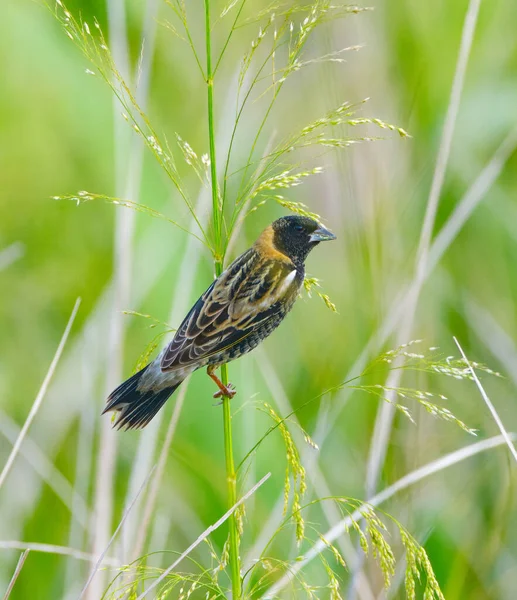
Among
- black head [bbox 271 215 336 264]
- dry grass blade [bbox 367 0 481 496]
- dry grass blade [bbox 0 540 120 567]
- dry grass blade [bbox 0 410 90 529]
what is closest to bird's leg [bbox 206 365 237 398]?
black head [bbox 271 215 336 264]

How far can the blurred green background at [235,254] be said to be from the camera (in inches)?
88.7

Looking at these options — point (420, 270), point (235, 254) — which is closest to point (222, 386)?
point (420, 270)

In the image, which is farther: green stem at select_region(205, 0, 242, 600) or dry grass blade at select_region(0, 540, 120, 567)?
dry grass blade at select_region(0, 540, 120, 567)

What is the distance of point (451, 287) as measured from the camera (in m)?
2.71

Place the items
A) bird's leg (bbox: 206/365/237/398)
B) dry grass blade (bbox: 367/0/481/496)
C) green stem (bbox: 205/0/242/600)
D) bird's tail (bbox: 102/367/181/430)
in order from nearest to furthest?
green stem (bbox: 205/0/242/600) → bird's leg (bbox: 206/365/237/398) → bird's tail (bbox: 102/367/181/430) → dry grass blade (bbox: 367/0/481/496)

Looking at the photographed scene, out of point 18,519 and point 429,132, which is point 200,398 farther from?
point 429,132

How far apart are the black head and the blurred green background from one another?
0.48 metres

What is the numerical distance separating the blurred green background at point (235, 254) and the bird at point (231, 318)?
482 mm

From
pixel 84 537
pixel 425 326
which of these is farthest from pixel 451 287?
pixel 84 537

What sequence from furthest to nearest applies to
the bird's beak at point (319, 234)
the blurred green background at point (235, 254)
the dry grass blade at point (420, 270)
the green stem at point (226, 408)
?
1. the blurred green background at point (235, 254)
2. the dry grass blade at point (420, 270)
3. the bird's beak at point (319, 234)
4. the green stem at point (226, 408)

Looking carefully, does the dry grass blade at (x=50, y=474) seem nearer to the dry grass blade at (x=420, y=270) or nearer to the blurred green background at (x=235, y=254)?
the blurred green background at (x=235, y=254)

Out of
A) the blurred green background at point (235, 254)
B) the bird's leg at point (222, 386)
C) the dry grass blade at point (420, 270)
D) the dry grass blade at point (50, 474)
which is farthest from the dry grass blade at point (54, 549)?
the dry grass blade at point (420, 270)

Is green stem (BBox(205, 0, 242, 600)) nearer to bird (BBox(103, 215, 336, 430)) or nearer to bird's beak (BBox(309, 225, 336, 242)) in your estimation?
bird (BBox(103, 215, 336, 430))

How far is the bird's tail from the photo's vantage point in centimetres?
150
